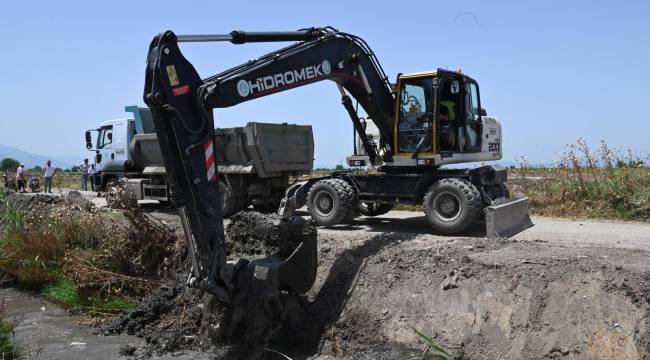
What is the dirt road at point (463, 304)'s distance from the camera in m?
5.24

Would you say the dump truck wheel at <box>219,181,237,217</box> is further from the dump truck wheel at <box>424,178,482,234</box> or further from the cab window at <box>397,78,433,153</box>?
the dump truck wheel at <box>424,178,482,234</box>

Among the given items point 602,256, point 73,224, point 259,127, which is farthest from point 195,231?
point 259,127

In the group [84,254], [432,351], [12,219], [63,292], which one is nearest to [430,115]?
[432,351]

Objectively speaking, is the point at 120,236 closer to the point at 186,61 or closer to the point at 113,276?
the point at 113,276

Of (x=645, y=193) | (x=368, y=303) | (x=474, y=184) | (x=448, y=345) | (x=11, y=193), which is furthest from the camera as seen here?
(x=11, y=193)

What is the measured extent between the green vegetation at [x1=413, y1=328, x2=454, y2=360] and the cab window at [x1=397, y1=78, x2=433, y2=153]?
402 centimetres

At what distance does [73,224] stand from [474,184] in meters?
6.92

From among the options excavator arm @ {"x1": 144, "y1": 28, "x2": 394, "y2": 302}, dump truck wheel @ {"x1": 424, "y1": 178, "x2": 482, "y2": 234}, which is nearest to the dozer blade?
dump truck wheel @ {"x1": 424, "y1": 178, "x2": 482, "y2": 234}

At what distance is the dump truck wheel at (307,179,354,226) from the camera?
9.53 meters

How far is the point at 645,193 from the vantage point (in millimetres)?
11266

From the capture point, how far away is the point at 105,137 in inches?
635

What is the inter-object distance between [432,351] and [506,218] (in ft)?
12.4

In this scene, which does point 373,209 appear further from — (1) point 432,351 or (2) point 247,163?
(1) point 432,351

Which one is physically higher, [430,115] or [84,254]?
[430,115]
